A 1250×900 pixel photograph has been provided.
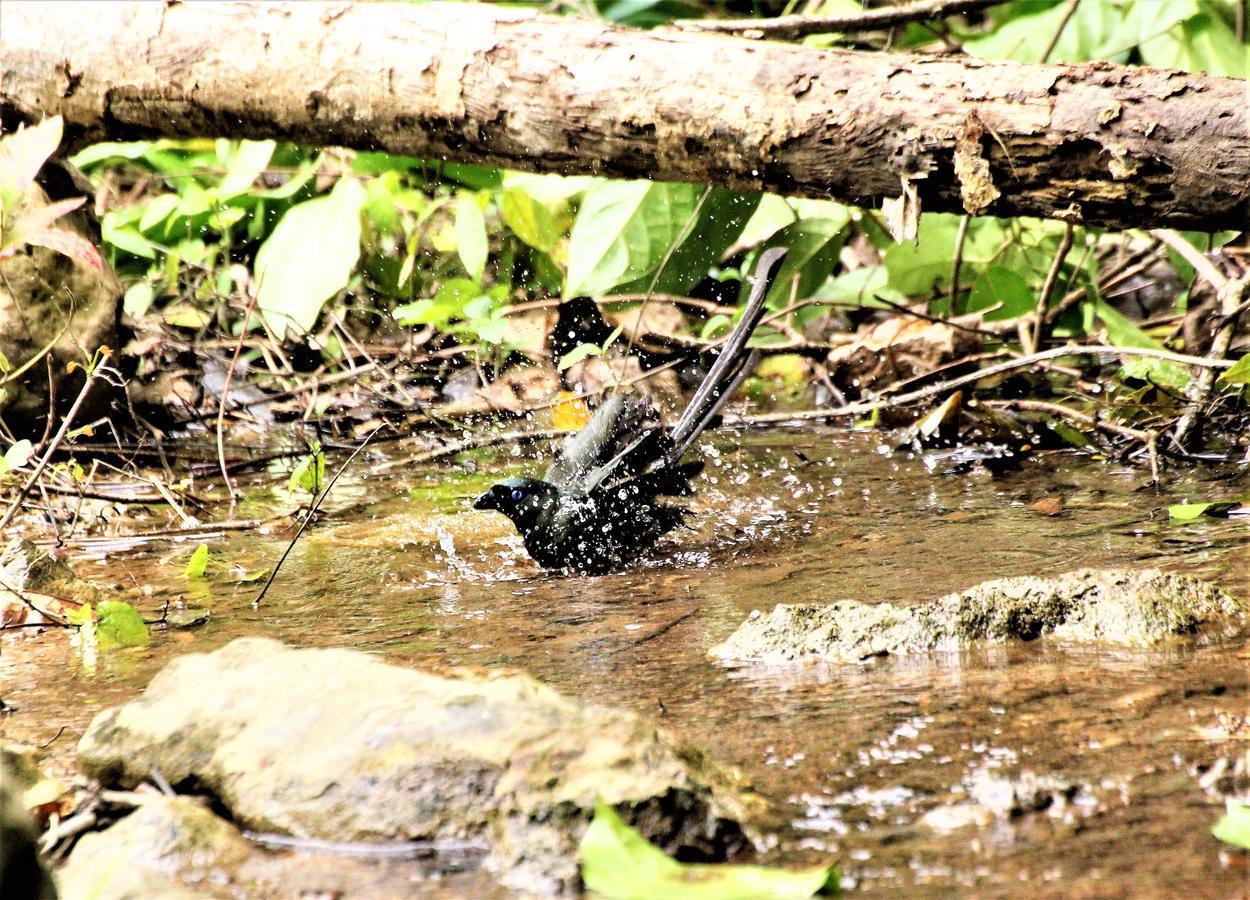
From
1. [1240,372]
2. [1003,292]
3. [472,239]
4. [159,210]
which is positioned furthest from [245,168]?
[1240,372]

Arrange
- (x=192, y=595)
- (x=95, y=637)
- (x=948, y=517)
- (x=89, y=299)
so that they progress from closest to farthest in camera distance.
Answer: (x=95, y=637)
(x=192, y=595)
(x=948, y=517)
(x=89, y=299)

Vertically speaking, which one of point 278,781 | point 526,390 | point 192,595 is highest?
point 278,781

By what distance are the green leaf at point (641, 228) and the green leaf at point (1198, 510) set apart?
174cm

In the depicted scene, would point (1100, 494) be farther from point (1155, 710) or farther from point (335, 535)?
point (335, 535)

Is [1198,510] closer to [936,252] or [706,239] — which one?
[706,239]

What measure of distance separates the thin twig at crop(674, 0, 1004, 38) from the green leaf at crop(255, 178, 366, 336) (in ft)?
5.43

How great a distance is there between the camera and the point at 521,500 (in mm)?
3496

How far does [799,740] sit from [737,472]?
2470 millimetres

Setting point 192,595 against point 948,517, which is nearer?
point 192,595

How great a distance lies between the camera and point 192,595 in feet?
10.5

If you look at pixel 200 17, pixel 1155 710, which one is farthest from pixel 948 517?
pixel 200 17

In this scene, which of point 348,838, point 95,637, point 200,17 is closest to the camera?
point 348,838

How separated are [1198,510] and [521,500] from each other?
1734 millimetres

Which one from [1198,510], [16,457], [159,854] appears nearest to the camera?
[159,854]
